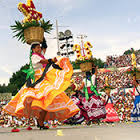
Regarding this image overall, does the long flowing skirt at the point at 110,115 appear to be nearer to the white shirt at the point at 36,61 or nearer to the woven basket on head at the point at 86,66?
the woven basket on head at the point at 86,66

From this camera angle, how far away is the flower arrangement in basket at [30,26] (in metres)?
7.38

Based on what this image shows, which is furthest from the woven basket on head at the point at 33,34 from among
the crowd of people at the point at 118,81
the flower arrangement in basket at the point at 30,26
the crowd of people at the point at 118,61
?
the crowd of people at the point at 118,61

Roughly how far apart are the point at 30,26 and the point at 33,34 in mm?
264

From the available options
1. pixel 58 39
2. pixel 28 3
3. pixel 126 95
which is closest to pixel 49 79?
pixel 28 3

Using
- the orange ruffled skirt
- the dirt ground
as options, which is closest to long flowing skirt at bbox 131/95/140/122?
the orange ruffled skirt

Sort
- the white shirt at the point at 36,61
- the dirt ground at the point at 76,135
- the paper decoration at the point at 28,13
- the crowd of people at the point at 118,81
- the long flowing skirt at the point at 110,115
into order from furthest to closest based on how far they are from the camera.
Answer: the crowd of people at the point at 118,81
the long flowing skirt at the point at 110,115
the paper decoration at the point at 28,13
the white shirt at the point at 36,61
the dirt ground at the point at 76,135

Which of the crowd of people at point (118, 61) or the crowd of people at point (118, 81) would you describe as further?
the crowd of people at point (118, 61)

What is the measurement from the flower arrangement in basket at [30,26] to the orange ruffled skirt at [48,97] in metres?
0.99

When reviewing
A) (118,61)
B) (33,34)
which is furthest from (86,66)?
(118,61)

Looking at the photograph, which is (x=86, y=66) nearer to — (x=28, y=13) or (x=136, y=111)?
(x=136, y=111)

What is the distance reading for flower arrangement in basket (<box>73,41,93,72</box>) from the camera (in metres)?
10.1

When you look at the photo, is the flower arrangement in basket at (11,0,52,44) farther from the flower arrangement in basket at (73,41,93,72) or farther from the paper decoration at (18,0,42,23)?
the flower arrangement in basket at (73,41,93,72)

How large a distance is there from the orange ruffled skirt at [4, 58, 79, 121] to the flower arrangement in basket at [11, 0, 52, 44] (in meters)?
0.99

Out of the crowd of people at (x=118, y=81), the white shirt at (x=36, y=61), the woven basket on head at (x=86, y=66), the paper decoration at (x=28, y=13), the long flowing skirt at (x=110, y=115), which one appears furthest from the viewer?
the crowd of people at (x=118, y=81)
